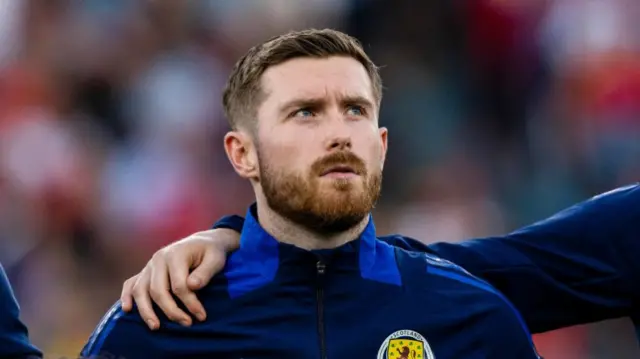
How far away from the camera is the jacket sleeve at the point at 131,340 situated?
227 centimetres

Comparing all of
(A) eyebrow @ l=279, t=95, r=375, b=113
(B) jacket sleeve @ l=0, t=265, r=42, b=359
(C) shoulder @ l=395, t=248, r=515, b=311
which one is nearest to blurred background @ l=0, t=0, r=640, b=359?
(C) shoulder @ l=395, t=248, r=515, b=311

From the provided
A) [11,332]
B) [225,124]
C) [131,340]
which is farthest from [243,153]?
[225,124]

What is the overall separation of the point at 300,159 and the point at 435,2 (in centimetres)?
326

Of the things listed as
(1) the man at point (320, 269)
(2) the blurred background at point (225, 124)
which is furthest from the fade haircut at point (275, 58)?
(2) the blurred background at point (225, 124)

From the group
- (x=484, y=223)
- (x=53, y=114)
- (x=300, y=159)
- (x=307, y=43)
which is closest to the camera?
(x=300, y=159)

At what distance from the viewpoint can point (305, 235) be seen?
8.08 ft

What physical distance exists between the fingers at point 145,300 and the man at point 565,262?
19mm

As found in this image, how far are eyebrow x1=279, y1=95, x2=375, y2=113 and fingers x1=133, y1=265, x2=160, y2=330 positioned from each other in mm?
515

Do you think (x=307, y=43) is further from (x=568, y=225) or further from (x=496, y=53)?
(x=496, y=53)

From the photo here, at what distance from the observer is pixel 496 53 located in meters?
5.29

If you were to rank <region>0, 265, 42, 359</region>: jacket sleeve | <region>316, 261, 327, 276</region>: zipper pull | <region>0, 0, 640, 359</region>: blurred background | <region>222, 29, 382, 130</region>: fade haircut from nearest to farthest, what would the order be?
<region>0, 265, 42, 359</region>: jacket sleeve
<region>316, 261, 327, 276</region>: zipper pull
<region>222, 29, 382, 130</region>: fade haircut
<region>0, 0, 640, 359</region>: blurred background

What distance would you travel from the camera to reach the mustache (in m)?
2.32

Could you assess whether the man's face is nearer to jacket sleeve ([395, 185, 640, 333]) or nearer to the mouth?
the mouth

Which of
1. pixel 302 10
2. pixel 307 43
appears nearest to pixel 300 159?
pixel 307 43
